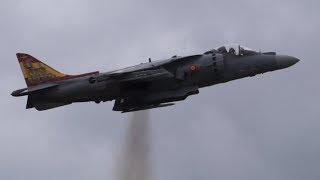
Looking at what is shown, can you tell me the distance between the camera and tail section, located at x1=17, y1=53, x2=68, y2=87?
1801 inches

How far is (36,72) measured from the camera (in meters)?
46.1

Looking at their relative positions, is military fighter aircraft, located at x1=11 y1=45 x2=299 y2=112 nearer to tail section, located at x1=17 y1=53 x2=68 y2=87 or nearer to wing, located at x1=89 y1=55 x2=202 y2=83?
wing, located at x1=89 y1=55 x2=202 y2=83

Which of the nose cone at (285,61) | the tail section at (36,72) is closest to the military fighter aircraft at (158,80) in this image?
the nose cone at (285,61)

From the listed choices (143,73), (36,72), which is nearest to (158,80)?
(143,73)

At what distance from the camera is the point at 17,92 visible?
44.6 metres

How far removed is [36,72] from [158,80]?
7468mm

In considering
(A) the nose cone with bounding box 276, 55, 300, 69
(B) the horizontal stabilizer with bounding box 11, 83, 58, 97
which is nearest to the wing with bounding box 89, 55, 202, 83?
(B) the horizontal stabilizer with bounding box 11, 83, 58, 97

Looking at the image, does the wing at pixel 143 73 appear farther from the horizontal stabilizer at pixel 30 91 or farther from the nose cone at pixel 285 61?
the nose cone at pixel 285 61

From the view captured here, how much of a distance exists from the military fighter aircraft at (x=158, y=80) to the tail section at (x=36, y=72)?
0.72 m

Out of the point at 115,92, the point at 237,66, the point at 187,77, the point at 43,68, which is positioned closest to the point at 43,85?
the point at 43,68

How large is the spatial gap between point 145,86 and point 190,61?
2.84m

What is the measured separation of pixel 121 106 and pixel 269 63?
8.67 metres

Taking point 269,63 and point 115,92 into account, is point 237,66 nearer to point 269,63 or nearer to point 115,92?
point 269,63

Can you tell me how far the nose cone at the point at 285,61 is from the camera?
147ft
